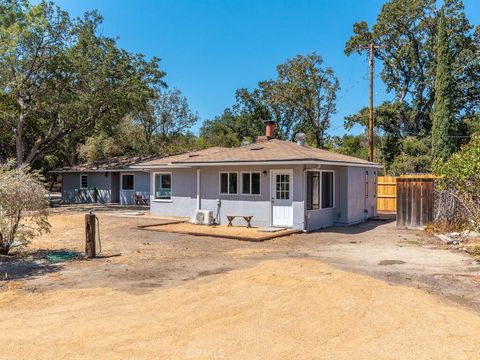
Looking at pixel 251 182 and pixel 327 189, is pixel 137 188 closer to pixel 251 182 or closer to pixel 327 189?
pixel 251 182

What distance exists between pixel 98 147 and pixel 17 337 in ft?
125

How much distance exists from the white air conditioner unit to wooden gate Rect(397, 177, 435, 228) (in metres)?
7.55

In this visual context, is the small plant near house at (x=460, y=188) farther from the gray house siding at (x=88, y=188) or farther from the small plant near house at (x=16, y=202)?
the gray house siding at (x=88, y=188)

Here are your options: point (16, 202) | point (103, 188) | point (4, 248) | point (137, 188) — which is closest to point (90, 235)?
point (16, 202)

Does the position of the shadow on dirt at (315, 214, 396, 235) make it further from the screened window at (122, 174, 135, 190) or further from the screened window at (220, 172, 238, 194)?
the screened window at (122, 174, 135, 190)

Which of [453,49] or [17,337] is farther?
[453,49]

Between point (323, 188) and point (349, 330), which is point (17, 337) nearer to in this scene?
point (349, 330)

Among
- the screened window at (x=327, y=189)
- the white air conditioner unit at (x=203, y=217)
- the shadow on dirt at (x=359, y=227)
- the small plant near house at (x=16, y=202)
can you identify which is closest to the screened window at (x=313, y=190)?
the screened window at (x=327, y=189)

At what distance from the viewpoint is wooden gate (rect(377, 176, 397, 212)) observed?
24.0 metres

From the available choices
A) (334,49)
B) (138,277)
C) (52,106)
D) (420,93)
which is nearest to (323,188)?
(138,277)

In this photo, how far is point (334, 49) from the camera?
1592 inches

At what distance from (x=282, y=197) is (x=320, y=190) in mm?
1611

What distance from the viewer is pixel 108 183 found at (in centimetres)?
3064

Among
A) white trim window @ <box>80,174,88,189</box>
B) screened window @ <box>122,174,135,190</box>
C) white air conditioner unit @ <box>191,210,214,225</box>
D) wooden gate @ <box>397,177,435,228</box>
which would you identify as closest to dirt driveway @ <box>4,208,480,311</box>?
wooden gate @ <box>397,177,435,228</box>
